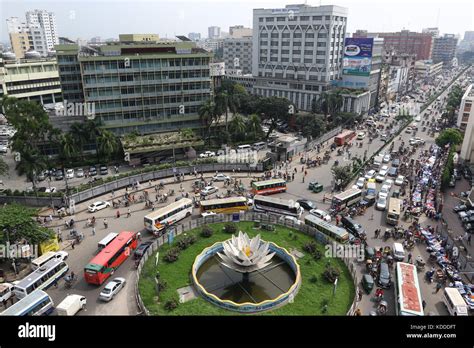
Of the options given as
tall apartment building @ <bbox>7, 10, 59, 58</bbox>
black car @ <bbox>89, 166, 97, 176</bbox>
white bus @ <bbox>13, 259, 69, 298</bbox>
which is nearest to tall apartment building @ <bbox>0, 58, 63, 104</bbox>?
black car @ <bbox>89, 166, 97, 176</bbox>

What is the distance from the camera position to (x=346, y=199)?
4500cm

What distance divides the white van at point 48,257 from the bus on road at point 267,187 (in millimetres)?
25396

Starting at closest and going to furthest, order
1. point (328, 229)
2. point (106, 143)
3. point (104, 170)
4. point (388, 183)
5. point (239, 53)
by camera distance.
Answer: point (328, 229)
point (388, 183)
point (106, 143)
point (104, 170)
point (239, 53)

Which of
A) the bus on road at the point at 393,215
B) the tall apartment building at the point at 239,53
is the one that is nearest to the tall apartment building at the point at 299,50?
the tall apartment building at the point at 239,53

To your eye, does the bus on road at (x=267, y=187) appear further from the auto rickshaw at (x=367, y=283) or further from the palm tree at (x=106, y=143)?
the palm tree at (x=106, y=143)

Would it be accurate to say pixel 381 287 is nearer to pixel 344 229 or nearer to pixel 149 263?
pixel 344 229

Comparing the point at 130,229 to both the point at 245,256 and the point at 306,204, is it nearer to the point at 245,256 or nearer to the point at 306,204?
the point at 245,256

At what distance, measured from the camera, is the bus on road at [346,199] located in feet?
147

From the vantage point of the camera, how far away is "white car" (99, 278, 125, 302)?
28.0m

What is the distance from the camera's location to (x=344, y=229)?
3750 centimetres

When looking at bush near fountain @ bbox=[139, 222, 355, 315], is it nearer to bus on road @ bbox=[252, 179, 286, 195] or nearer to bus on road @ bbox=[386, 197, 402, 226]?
bus on road @ bbox=[386, 197, 402, 226]

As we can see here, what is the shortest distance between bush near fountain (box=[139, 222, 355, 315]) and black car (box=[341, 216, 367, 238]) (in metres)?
5.13

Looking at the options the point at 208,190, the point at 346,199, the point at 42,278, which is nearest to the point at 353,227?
the point at 346,199

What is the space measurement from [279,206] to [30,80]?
285 feet
